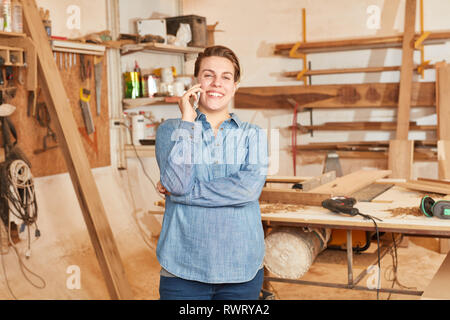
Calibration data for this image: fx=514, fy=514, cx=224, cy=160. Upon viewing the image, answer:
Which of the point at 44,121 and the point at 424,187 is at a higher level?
the point at 44,121

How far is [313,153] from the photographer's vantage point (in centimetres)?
524

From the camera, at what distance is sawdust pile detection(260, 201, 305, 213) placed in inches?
95.0

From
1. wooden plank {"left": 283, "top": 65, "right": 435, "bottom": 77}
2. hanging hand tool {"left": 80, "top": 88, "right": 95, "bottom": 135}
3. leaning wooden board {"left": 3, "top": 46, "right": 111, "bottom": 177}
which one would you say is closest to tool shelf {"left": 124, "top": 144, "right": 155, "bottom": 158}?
leaning wooden board {"left": 3, "top": 46, "right": 111, "bottom": 177}

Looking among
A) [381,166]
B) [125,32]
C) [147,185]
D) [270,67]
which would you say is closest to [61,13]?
[125,32]

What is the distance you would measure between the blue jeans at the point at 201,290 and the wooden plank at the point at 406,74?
11.2ft

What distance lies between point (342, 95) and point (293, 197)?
8.74 feet

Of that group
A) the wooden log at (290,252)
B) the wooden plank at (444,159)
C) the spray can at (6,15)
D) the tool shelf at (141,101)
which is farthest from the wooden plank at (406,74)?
the spray can at (6,15)

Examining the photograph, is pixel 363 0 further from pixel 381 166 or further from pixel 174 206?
pixel 174 206

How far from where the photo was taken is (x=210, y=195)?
1674 millimetres

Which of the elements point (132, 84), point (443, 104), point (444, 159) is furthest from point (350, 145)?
point (132, 84)

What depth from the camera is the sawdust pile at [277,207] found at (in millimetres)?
2414

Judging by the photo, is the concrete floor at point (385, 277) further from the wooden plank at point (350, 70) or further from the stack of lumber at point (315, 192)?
the wooden plank at point (350, 70)

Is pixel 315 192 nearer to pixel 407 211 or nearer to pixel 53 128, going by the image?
pixel 407 211

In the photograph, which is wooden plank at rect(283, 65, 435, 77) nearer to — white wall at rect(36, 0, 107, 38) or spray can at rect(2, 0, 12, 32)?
white wall at rect(36, 0, 107, 38)
